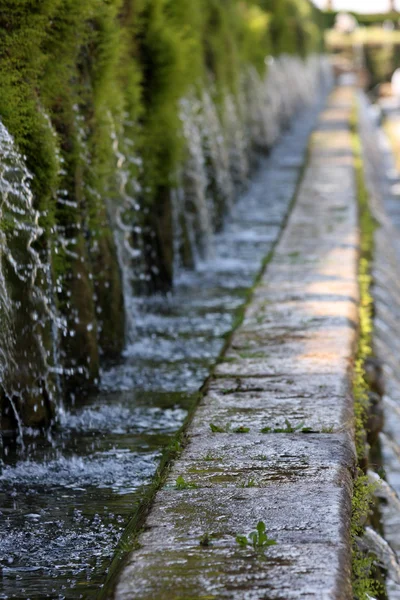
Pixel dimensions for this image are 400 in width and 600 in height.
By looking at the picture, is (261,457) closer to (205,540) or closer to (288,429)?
(288,429)

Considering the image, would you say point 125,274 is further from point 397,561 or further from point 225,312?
point 397,561

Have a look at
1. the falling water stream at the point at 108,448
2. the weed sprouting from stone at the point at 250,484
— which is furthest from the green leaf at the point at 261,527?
the falling water stream at the point at 108,448

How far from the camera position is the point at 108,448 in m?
4.25

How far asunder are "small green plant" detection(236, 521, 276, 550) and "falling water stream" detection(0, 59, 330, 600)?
1.61ft

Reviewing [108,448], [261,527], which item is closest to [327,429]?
[261,527]

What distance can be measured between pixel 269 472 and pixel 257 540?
1.73ft

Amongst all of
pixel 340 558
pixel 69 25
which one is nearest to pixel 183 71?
pixel 69 25

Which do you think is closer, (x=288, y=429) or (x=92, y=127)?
(x=288, y=429)

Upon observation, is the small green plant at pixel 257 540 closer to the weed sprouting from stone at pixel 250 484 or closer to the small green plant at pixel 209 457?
the weed sprouting from stone at pixel 250 484

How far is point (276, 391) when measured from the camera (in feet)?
13.5

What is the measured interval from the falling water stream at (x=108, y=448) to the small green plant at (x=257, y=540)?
492 millimetres

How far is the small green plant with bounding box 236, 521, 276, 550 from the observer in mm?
2697

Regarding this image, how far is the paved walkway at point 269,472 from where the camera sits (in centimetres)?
254

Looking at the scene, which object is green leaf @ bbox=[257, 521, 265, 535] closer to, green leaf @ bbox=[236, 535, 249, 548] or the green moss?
green leaf @ bbox=[236, 535, 249, 548]
